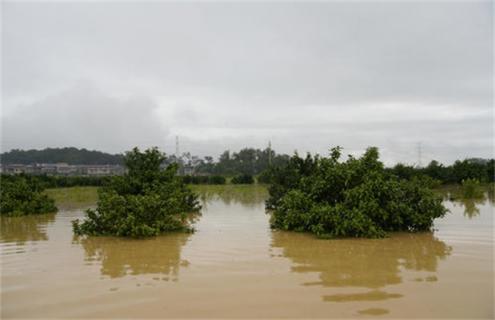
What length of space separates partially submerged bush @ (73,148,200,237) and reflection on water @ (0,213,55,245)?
127 centimetres

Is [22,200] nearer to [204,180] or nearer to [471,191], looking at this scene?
[471,191]

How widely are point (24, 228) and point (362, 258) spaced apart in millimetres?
10377

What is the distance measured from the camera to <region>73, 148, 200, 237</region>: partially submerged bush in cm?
1045

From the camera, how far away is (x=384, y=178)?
1179 cm

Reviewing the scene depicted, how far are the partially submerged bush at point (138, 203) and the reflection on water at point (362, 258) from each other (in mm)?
3087

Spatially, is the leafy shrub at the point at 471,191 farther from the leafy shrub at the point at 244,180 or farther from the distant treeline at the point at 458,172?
the leafy shrub at the point at 244,180

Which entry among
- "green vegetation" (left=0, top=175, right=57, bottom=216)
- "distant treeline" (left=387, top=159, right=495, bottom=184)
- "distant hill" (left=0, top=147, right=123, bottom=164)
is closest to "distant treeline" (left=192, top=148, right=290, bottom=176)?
"distant hill" (left=0, top=147, right=123, bottom=164)

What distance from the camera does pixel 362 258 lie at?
7777 mm

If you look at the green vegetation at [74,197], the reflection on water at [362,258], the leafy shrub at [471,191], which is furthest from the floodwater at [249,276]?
the green vegetation at [74,197]

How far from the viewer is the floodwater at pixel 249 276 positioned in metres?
5.06

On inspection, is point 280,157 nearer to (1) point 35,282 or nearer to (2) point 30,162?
(2) point 30,162

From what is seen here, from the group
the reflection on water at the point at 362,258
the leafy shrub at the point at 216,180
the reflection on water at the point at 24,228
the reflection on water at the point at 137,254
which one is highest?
the leafy shrub at the point at 216,180

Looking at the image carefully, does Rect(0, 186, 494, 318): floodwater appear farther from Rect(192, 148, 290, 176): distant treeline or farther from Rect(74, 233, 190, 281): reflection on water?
Rect(192, 148, 290, 176): distant treeline

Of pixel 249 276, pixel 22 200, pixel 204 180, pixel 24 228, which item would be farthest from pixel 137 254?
pixel 204 180
